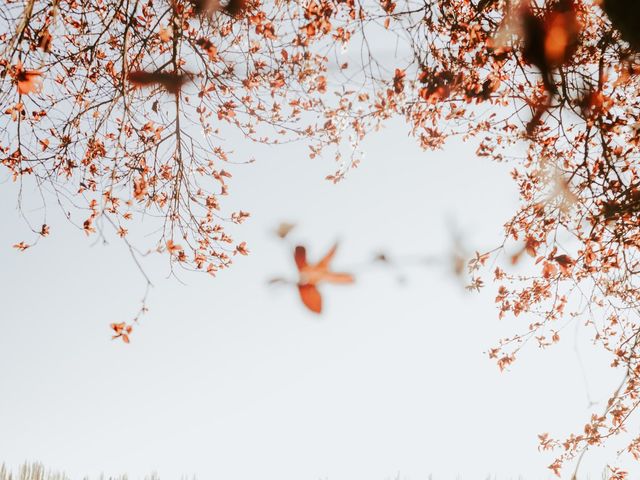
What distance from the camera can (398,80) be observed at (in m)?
4.88

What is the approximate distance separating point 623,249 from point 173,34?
19.7 feet

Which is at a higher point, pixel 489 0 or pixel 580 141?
pixel 489 0

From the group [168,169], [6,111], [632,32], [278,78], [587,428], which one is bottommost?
[587,428]

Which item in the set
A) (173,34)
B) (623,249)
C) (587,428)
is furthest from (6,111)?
(587,428)

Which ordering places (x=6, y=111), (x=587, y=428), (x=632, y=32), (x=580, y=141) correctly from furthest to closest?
(x=587, y=428)
(x=580, y=141)
(x=6, y=111)
(x=632, y=32)

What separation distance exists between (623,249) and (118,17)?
6.62m

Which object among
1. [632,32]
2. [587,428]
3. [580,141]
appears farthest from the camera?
[587,428]

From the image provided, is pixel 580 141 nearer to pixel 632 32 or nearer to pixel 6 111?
pixel 632 32

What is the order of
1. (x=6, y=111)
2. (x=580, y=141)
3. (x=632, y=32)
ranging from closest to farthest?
(x=632, y=32) → (x=6, y=111) → (x=580, y=141)

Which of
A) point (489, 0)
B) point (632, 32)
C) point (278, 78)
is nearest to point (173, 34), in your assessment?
point (278, 78)

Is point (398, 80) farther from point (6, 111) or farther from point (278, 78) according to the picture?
point (6, 111)

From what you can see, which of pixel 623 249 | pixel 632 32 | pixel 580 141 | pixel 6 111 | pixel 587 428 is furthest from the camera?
pixel 587 428

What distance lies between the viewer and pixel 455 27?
4.93m

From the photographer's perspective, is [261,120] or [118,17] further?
[261,120]
